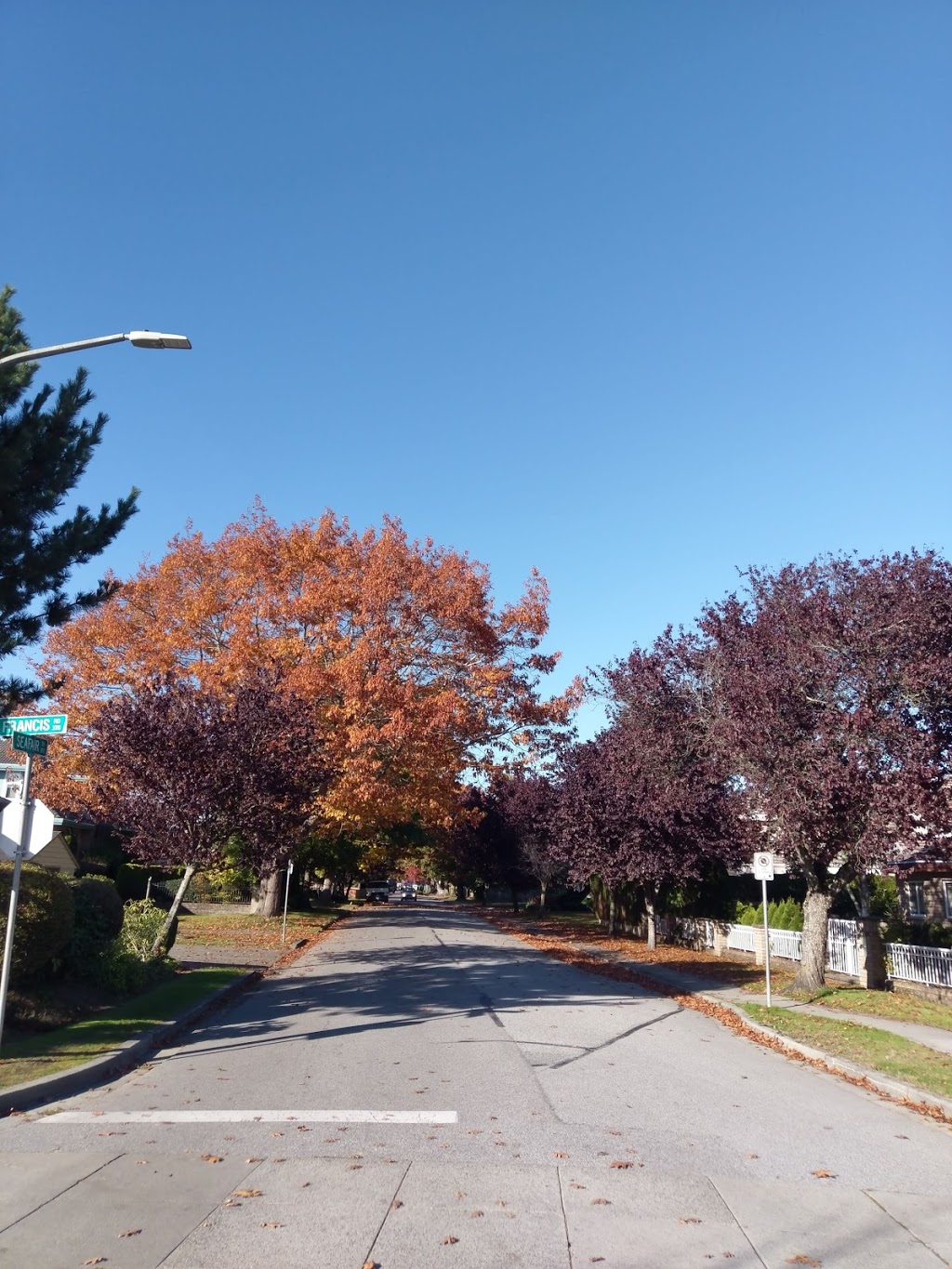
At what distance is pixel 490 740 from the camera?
28453mm

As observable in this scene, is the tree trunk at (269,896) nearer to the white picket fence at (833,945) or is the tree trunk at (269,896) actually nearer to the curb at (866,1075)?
the white picket fence at (833,945)

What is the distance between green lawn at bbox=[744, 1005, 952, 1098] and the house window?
16.7 m

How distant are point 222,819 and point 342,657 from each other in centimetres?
1116

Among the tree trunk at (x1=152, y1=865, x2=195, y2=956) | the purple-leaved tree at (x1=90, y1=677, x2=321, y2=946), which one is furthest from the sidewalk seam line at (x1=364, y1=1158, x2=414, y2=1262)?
the tree trunk at (x1=152, y1=865, x2=195, y2=956)

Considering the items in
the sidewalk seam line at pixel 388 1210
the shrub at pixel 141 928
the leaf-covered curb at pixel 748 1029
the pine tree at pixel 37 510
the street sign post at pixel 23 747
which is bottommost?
the leaf-covered curb at pixel 748 1029

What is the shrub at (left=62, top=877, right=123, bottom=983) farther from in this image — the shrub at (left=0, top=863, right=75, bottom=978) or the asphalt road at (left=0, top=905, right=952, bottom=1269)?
the asphalt road at (left=0, top=905, right=952, bottom=1269)

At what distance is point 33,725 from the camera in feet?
31.2

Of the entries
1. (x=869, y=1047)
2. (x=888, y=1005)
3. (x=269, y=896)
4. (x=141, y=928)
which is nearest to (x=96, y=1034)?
(x=141, y=928)

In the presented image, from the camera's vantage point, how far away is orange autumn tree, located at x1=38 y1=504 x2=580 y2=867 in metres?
26.0

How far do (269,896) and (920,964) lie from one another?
2323cm

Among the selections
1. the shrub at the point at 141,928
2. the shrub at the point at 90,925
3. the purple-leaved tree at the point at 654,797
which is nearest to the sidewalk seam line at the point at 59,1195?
the shrub at the point at 90,925

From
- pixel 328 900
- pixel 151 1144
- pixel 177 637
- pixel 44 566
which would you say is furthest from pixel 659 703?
pixel 328 900

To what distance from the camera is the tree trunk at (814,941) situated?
17688 mm

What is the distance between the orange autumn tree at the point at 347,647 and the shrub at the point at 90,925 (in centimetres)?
1012
